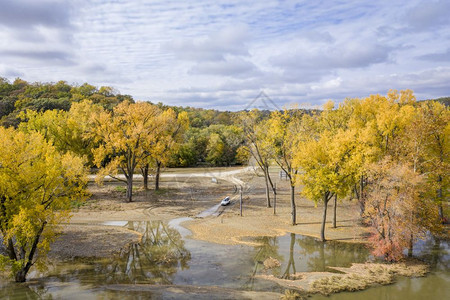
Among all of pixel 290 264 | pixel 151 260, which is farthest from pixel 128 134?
pixel 290 264

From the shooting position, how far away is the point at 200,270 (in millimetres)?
21422

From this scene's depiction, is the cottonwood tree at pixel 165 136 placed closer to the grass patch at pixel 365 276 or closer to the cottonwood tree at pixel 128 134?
the cottonwood tree at pixel 128 134

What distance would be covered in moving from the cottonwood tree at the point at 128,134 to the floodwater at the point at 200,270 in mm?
15170

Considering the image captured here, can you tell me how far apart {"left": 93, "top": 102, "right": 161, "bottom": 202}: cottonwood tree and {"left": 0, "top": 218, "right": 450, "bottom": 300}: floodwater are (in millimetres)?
15170

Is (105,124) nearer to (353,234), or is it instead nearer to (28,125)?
(28,125)

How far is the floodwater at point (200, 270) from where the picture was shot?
1805 centimetres

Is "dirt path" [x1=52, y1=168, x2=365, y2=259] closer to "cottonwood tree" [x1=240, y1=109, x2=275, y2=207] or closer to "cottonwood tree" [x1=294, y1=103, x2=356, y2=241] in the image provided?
"cottonwood tree" [x1=294, y1=103, x2=356, y2=241]

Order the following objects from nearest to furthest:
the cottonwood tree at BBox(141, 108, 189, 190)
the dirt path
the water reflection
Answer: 1. the water reflection
2. the dirt path
3. the cottonwood tree at BBox(141, 108, 189, 190)

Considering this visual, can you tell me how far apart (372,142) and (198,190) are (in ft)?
103

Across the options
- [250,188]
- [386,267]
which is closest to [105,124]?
[250,188]

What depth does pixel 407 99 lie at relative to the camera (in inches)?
1305

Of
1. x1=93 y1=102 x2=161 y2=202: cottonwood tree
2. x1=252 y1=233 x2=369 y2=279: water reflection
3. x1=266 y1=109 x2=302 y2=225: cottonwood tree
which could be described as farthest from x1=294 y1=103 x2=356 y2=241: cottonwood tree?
x1=93 y1=102 x2=161 y2=202: cottonwood tree

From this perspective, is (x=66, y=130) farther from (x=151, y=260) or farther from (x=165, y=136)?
(x=151, y=260)

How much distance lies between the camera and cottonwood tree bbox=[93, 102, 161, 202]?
40981 mm
